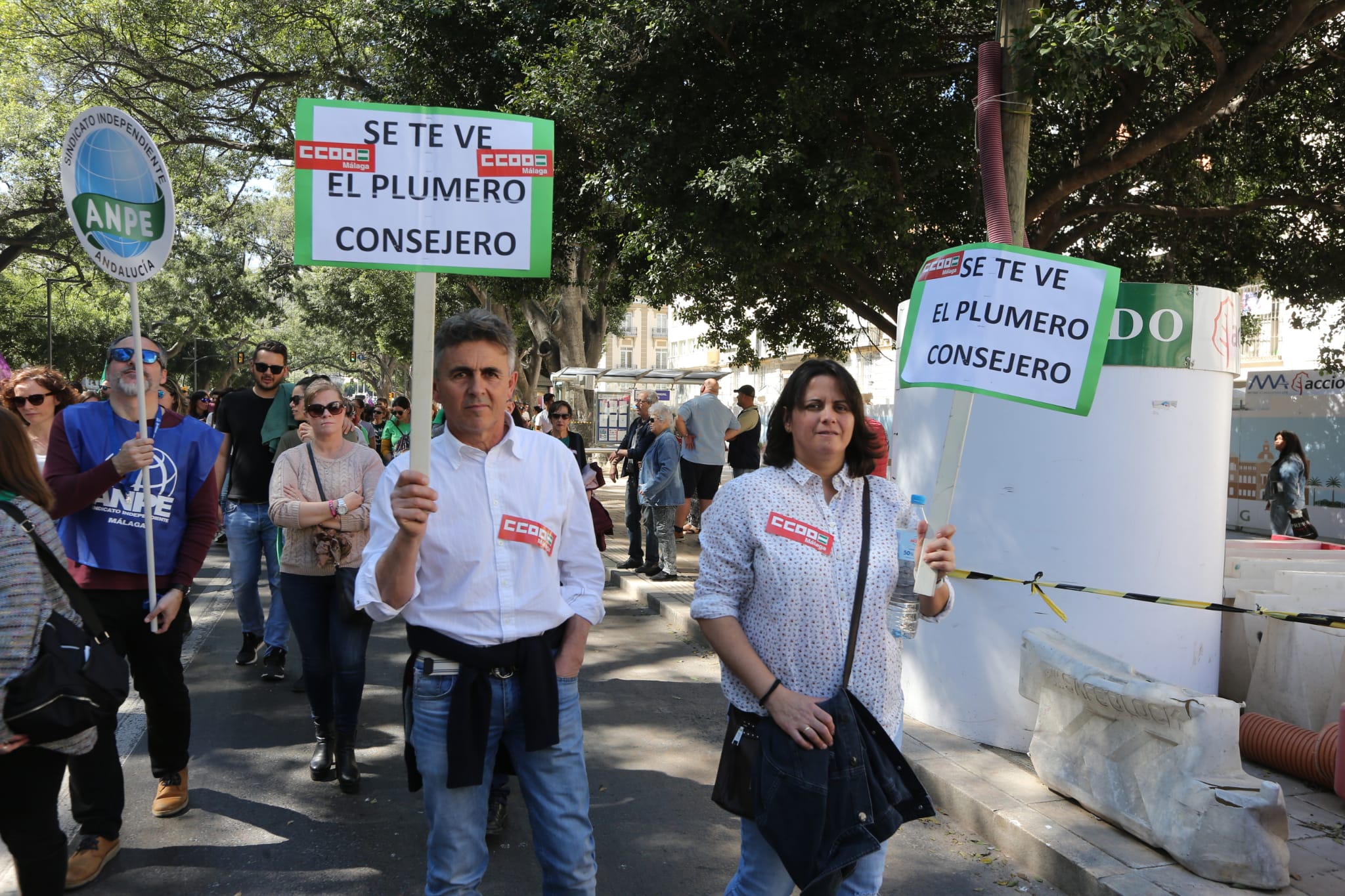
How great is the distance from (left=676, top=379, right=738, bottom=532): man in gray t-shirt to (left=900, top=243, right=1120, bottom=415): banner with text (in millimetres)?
A: 7788

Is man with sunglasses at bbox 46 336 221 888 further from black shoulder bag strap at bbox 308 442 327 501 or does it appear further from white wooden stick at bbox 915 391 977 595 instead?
white wooden stick at bbox 915 391 977 595

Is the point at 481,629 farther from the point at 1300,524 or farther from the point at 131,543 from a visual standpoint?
the point at 1300,524

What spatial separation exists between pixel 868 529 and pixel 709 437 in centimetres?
869

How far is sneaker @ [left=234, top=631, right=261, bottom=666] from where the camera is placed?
269 inches

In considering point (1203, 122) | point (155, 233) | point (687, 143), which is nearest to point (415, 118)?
point (155, 233)

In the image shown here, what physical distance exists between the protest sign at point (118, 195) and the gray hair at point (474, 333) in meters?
2.04

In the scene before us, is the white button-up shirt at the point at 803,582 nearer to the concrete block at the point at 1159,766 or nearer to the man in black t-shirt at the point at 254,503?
the concrete block at the point at 1159,766

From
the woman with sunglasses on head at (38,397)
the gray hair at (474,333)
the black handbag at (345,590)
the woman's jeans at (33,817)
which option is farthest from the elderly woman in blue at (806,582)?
the woman with sunglasses on head at (38,397)

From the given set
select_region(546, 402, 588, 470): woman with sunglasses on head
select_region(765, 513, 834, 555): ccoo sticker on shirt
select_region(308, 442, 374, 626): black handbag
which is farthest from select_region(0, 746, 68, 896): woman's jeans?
select_region(546, 402, 588, 470): woman with sunglasses on head

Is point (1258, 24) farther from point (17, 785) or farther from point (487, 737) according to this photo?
point (17, 785)

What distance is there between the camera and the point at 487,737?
104 inches

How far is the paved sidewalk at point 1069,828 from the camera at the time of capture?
3768mm

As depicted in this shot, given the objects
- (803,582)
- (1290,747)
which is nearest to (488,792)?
(803,582)

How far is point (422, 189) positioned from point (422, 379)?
23.0 inches
